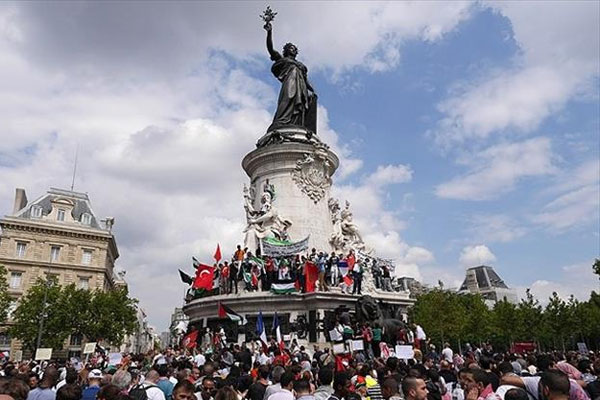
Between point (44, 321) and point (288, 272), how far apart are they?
31.0m

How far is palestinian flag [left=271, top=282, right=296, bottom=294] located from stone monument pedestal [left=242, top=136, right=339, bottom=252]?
4604mm

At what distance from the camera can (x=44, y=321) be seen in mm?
42844

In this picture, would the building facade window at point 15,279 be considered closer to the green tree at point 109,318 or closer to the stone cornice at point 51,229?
the stone cornice at point 51,229

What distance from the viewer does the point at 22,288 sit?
180 ft

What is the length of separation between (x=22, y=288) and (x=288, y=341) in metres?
46.6

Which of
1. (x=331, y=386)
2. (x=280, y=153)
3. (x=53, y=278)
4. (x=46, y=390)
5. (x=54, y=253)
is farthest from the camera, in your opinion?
(x=54, y=253)

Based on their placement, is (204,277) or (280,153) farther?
(280,153)

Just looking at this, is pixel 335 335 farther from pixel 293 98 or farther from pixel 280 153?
pixel 293 98

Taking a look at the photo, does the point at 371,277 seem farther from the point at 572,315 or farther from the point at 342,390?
the point at 572,315

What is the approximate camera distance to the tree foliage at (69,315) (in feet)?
141

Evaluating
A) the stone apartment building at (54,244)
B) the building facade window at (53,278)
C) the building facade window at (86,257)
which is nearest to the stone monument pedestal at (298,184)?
the building facade window at (53,278)

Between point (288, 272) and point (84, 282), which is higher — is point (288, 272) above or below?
below

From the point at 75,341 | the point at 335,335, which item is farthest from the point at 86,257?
the point at 335,335

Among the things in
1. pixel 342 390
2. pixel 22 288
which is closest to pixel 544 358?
pixel 342 390
